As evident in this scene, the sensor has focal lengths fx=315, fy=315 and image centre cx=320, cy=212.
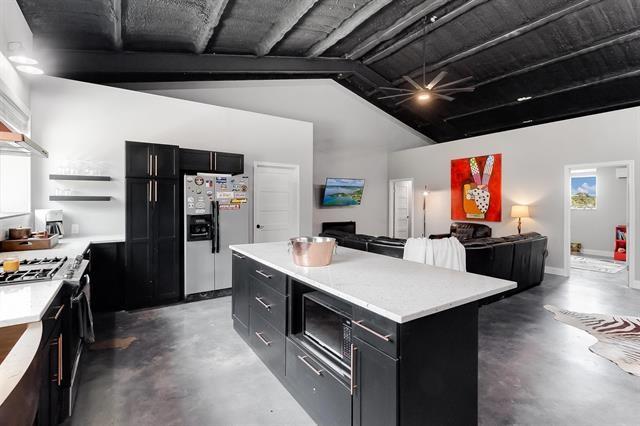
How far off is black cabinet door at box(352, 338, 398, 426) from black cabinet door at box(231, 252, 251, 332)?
1.53 m

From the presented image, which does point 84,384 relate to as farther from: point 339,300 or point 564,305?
point 564,305

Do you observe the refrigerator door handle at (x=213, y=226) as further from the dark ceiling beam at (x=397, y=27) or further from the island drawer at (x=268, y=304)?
the dark ceiling beam at (x=397, y=27)

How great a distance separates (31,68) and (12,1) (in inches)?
37.7

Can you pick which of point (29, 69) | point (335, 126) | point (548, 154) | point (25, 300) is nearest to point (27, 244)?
point (29, 69)

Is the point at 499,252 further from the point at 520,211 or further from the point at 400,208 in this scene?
the point at 400,208

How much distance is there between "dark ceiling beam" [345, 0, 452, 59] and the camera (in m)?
4.40

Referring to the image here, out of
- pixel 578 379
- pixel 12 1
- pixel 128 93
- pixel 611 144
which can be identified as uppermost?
pixel 12 1


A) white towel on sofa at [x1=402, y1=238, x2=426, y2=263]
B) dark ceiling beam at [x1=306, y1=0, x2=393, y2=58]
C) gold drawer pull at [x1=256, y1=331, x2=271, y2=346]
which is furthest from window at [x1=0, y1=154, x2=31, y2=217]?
white towel on sofa at [x1=402, y1=238, x2=426, y2=263]

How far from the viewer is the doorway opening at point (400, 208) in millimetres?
8773

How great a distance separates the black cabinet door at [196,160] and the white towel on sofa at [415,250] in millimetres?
2968

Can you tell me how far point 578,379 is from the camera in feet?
7.79

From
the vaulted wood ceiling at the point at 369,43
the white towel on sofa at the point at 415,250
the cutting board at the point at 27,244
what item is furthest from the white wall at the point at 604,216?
the cutting board at the point at 27,244

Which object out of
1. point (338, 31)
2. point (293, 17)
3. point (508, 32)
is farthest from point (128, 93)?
point (508, 32)

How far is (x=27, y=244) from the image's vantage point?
2979mm
